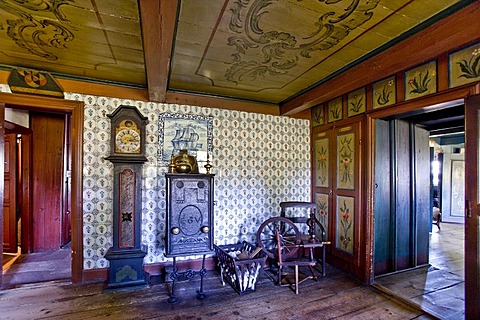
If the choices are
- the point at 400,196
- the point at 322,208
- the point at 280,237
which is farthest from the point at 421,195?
the point at 280,237

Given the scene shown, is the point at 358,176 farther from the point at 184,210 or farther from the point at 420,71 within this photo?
the point at 184,210

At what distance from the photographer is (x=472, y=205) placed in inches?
80.8

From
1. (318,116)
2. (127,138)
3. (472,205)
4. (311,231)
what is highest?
(318,116)

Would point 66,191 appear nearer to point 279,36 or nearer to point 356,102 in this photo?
point 279,36

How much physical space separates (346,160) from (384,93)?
98cm

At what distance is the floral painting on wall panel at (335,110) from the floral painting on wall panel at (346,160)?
30 centimetres

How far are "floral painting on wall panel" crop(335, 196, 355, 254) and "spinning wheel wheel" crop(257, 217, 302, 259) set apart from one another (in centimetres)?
63

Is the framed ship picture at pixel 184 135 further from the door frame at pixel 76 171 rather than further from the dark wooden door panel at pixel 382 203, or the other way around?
the dark wooden door panel at pixel 382 203

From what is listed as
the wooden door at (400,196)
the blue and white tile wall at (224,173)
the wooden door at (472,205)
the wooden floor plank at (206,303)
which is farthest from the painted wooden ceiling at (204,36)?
the wooden floor plank at (206,303)

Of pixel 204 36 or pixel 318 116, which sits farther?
pixel 318 116

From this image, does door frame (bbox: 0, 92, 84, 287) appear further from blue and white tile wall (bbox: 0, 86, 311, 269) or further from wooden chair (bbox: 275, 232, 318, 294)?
wooden chair (bbox: 275, 232, 318, 294)

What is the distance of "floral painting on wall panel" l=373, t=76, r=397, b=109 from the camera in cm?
279

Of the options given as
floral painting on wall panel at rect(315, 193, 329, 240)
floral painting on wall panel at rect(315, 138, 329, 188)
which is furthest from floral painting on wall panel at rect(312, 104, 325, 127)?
floral painting on wall panel at rect(315, 193, 329, 240)

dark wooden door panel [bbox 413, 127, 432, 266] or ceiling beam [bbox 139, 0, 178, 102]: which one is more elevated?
ceiling beam [bbox 139, 0, 178, 102]
